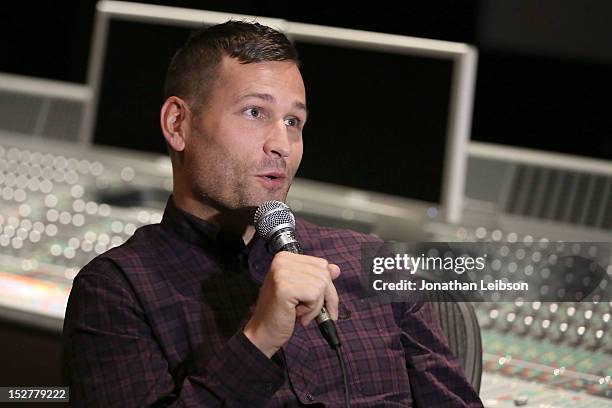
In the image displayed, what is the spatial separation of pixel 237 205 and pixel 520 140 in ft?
7.91

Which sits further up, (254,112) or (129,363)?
(254,112)

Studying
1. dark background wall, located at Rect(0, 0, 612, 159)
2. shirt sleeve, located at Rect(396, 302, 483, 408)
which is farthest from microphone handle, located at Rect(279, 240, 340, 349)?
dark background wall, located at Rect(0, 0, 612, 159)

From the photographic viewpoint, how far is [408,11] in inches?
149

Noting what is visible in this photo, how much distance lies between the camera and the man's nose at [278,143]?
150 cm

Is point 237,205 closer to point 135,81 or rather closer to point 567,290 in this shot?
point 567,290

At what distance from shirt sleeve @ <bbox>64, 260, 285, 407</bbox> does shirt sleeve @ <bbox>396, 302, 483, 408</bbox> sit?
0.36 metres

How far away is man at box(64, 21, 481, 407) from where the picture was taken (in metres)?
1.34

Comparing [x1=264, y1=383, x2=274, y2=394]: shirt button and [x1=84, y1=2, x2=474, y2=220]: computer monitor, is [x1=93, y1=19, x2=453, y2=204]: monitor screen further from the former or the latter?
[x1=264, y1=383, x2=274, y2=394]: shirt button

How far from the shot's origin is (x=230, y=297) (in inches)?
59.9

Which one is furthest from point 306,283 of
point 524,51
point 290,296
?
point 524,51

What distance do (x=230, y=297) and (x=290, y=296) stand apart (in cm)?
31

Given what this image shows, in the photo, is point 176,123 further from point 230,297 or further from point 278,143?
point 230,297

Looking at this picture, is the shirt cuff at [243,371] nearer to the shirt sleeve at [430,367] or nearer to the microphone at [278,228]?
the microphone at [278,228]

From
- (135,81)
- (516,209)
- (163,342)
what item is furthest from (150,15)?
(163,342)
